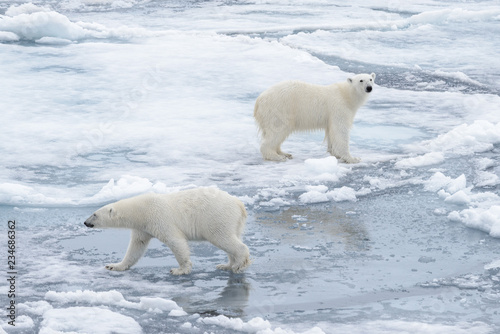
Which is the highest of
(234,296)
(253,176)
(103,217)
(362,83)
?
(362,83)

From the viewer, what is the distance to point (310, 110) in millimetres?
7254

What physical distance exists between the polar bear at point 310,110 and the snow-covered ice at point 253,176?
298mm

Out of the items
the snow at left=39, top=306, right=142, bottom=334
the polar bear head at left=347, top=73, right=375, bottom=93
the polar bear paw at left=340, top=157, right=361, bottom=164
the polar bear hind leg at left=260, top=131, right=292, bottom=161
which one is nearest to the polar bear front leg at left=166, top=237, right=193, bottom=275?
the snow at left=39, top=306, right=142, bottom=334

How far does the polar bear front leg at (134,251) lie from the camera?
191 inches

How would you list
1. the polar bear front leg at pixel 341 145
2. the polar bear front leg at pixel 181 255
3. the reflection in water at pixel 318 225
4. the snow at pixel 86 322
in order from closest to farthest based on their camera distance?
the snow at pixel 86 322
the polar bear front leg at pixel 181 255
the reflection in water at pixel 318 225
the polar bear front leg at pixel 341 145

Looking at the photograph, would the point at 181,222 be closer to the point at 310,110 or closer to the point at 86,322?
the point at 86,322

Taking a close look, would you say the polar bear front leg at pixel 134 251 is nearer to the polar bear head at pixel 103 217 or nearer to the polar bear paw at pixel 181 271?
the polar bear head at pixel 103 217

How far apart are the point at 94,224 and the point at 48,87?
19.0 feet

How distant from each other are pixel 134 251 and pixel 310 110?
115 inches

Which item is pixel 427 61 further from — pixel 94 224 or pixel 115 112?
pixel 94 224

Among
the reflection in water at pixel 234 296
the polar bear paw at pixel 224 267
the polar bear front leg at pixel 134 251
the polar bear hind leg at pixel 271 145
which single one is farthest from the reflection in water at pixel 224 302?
the polar bear hind leg at pixel 271 145

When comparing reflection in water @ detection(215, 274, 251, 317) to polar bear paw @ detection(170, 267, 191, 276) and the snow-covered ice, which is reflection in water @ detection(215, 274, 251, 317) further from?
polar bear paw @ detection(170, 267, 191, 276)

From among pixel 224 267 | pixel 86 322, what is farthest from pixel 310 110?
pixel 86 322

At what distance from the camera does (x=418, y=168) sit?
7.03 metres
